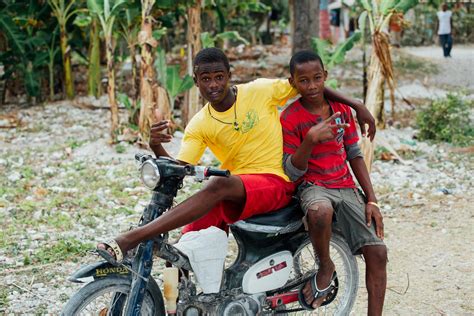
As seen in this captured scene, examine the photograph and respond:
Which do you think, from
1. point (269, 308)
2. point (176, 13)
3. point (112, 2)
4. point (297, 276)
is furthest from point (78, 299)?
point (176, 13)

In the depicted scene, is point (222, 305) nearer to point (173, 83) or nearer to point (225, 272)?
point (225, 272)

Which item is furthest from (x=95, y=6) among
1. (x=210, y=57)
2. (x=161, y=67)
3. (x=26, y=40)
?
(x=210, y=57)

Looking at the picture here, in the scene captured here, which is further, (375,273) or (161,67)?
(161,67)

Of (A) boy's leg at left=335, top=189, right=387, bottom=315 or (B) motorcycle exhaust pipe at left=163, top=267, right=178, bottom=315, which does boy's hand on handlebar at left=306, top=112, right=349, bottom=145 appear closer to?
(A) boy's leg at left=335, top=189, right=387, bottom=315

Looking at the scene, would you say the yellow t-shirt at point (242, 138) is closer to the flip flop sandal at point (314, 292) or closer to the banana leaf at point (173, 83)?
the flip flop sandal at point (314, 292)

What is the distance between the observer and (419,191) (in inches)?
263

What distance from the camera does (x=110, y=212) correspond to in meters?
5.83

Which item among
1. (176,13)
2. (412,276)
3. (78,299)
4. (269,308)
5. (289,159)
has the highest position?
(176,13)

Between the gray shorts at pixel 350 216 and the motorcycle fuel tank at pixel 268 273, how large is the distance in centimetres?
31

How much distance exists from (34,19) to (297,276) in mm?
9454

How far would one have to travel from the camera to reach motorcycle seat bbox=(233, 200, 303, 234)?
316 centimetres

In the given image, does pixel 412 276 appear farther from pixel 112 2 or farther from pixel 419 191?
pixel 112 2

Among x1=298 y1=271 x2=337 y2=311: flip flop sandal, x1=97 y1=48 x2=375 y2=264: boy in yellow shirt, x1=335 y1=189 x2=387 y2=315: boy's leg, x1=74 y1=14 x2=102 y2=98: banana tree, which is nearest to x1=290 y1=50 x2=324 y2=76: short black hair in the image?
x1=97 y1=48 x2=375 y2=264: boy in yellow shirt

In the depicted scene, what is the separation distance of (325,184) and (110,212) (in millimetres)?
2967
